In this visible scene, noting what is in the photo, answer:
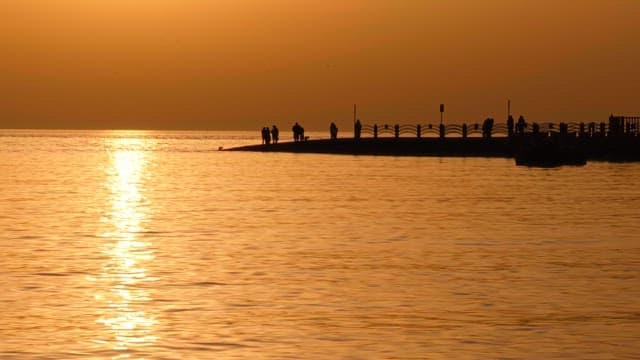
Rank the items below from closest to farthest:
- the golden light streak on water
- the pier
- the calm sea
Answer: the calm sea, the golden light streak on water, the pier

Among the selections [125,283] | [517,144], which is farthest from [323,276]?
[517,144]

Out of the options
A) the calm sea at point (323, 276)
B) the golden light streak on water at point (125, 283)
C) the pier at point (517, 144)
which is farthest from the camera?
the pier at point (517, 144)

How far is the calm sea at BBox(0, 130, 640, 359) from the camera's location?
2023cm

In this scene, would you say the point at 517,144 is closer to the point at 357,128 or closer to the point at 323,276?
the point at 357,128

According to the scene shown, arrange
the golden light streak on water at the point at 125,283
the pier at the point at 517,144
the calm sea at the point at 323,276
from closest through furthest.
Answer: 1. the calm sea at the point at 323,276
2. the golden light streak on water at the point at 125,283
3. the pier at the point at 517,144

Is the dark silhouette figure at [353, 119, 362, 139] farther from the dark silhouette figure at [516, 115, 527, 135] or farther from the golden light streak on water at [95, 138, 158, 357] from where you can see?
the golden light streak on water at [95, 138, 158, 357]

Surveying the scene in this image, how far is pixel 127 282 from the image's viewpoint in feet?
89.5

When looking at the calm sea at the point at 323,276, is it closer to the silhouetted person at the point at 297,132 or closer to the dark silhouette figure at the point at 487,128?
the dark silhouette figure at the point at 487,128

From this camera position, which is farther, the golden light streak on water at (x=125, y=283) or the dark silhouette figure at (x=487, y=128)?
the dark silhouette figure at (x=487, y=128)

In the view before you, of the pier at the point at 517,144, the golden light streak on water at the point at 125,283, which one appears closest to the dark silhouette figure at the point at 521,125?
the pier at the point at 517,144

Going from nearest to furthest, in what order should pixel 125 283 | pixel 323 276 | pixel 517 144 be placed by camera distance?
pixel 125 283
pixel 323 276
pixel 517 144

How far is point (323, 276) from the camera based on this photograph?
2833 cm

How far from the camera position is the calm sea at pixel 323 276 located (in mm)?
20234

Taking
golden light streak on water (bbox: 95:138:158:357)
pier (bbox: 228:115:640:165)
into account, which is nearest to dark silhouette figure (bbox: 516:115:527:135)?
pier (bbox: 228:115:640:165)
